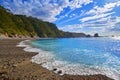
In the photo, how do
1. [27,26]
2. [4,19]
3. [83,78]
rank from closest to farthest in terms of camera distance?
1. [83,78]
2. [4,19]
3. [27,26]

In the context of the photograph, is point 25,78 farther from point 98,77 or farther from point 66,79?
point 98,77

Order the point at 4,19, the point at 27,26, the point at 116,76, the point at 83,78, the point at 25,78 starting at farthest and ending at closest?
the point at 27,26, the point at 4,19, the point at 116,76, the point at 83,78, the point at 25,78

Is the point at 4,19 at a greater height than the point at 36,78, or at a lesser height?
greater

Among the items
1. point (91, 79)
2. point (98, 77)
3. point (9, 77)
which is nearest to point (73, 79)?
point (91, 79)

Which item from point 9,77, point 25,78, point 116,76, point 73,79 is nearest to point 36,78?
point 25,78

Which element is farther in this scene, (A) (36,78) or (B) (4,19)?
(B) (4,19)

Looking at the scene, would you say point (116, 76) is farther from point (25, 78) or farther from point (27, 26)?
point (27, 26)

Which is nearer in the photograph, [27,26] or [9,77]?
[9,77]

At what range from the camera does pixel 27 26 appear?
627ft

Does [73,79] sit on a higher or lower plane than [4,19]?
lower

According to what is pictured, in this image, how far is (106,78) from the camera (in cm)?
1444

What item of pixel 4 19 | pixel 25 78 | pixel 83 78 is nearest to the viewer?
pixel 25 78

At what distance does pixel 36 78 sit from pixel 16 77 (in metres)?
1.66

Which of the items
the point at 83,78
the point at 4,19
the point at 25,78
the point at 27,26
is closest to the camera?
the point at 25,78
